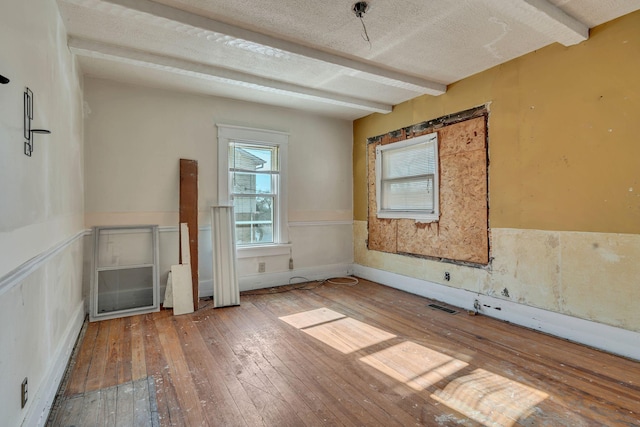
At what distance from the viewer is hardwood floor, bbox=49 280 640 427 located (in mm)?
1822

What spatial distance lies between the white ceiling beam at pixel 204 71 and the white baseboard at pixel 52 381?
234cm

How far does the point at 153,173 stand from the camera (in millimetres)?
3883

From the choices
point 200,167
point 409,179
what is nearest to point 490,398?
point 409,179

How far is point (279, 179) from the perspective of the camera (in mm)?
4734

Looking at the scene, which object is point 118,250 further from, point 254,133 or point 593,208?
point 593,208

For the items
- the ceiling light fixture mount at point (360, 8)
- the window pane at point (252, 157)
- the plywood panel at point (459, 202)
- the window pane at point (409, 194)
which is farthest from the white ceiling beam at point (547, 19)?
the window pane at point (252, 157)

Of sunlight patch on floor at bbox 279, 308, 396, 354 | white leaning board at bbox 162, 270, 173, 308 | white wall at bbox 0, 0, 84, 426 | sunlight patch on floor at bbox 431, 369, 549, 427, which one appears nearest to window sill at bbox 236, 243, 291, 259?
white leaning board at bbox 162, 270, 173, 308

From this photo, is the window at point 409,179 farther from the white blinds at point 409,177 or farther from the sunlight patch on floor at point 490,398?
the sunlight patch on floor at point 490,398

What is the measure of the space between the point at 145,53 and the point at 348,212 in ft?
11.6

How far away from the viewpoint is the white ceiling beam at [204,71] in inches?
110

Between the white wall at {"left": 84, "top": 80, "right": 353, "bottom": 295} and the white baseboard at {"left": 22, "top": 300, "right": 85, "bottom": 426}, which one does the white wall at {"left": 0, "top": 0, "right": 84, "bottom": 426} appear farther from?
the white wall at {"left": 84, "top": 80, "right": 353, "bottom": 295}

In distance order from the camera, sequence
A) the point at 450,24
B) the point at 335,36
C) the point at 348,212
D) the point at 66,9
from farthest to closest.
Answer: the point at 348,212 → the point at 335,36 → the point at 450,24 → the point at 66,9

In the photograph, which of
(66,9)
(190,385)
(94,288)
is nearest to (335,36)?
(66,9)

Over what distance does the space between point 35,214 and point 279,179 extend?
3.21 m
